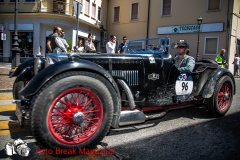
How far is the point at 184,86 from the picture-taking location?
3.68 m

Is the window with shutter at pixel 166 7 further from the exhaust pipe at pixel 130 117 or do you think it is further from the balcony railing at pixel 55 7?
the exhaust pipe at pixel 130 117

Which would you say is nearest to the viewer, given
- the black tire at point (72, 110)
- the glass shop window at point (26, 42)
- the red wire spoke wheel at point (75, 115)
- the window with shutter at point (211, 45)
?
the black tire at point (72, 110)

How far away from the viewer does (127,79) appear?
119 inches

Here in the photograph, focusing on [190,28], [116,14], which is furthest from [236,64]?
[116,14]

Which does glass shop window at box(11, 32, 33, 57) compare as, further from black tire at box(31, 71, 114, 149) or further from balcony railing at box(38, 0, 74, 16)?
black tire at box(31, 71, 114, 149)

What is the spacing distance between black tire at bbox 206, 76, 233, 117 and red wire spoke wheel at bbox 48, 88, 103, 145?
8.44 feet

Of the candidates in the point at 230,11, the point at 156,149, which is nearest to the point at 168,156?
the point at 156,149

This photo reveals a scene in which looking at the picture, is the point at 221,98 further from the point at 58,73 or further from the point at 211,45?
the point at 211,45

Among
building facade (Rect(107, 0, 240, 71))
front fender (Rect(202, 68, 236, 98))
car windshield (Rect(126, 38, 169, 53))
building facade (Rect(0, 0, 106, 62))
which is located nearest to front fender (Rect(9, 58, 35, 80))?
car windshield (Rect(126, 38, 169, 53))

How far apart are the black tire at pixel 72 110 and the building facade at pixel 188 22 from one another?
51.6 feet

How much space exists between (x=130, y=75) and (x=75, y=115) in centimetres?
110

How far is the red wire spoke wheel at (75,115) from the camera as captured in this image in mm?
2246

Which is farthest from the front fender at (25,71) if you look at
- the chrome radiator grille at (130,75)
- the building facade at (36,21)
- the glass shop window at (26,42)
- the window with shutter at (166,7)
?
the window with shutter at (166,7)

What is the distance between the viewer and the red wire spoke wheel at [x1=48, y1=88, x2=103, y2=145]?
2246mm
